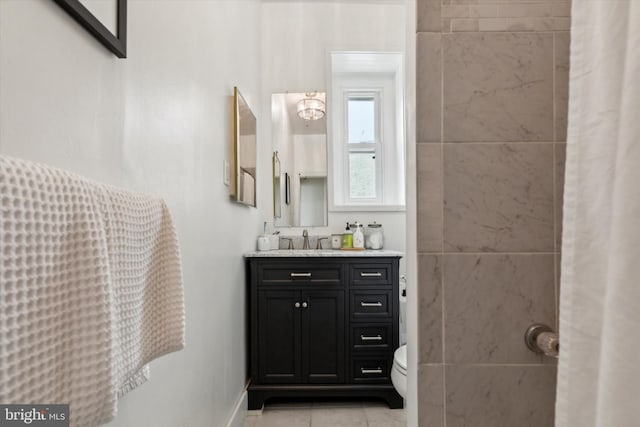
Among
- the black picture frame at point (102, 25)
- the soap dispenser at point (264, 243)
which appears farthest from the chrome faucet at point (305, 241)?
the black picture frame at point (102, 25)

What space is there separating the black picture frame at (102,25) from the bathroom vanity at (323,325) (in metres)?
1.51

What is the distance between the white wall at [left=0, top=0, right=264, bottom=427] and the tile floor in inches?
11.7

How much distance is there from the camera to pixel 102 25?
693 mm

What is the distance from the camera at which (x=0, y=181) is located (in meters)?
0.37

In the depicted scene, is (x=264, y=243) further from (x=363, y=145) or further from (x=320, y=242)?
(x=363, y=145)

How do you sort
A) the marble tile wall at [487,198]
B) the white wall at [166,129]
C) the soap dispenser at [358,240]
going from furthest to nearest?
the soap dispenser at [358,240]
the marble tile wall at [487,198]
the white wall at [166,129]

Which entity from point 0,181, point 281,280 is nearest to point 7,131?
point 0,181

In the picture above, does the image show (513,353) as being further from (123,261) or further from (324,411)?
(324,411)

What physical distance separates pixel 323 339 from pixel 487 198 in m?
1.56

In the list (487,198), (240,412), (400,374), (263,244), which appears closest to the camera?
(487,198)

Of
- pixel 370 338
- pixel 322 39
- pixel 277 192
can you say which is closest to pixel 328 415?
pixel 370 338

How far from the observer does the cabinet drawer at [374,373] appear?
2.10m

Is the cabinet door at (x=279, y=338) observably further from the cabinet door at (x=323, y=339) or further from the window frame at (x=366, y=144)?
the window frame at (x=366, y=144)

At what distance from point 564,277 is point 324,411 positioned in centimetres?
187
